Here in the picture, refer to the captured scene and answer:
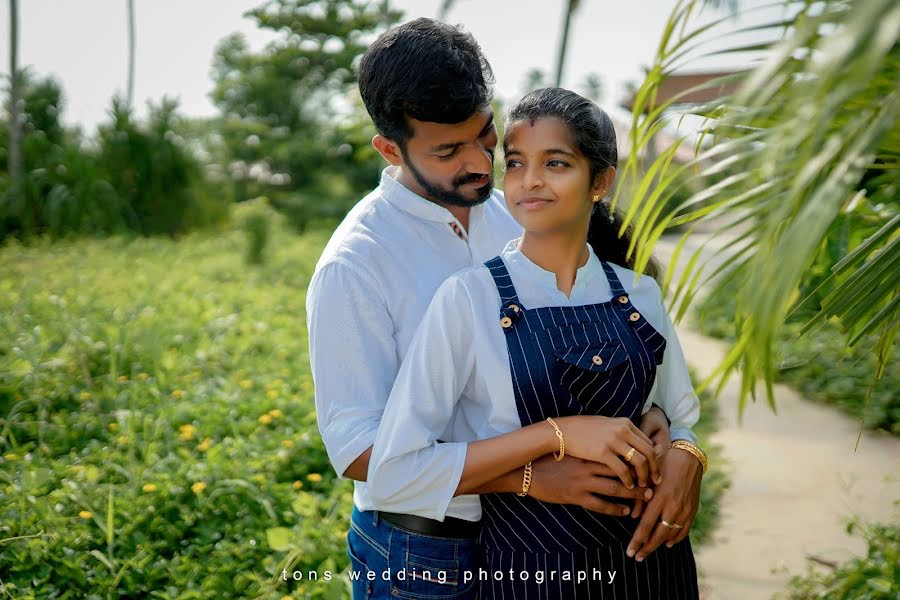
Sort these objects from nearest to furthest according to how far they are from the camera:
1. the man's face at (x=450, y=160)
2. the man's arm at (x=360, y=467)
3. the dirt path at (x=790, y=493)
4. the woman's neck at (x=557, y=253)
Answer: the man's arm at (x=360, y=467) → the woman's neck at (x=557, y=253) → the man's face at (x=450, y=160) → the dirt path at (x=790, y=493)

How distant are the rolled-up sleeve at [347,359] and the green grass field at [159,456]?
1005mm

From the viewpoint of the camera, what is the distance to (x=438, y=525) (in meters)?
1.61

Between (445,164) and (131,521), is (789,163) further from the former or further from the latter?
(131,521)

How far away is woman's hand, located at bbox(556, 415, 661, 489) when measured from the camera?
4.75 feet

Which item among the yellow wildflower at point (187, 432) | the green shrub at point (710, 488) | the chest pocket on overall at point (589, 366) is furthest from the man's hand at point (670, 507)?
the yellow wildflower at point (187, 432)

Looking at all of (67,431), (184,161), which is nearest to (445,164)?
(67,431)

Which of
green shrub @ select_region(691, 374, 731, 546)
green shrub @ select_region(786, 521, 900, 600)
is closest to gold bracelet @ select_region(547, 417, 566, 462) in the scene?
green shrub @ select_region(786, 521, 900, 600)

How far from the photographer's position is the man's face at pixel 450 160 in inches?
70.9

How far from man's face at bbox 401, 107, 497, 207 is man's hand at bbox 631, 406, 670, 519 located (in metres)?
0.60

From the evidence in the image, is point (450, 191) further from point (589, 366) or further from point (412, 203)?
point (589, 366)

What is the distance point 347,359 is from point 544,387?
0.38 m

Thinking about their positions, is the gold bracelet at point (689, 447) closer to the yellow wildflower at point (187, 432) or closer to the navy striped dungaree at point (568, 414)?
the navy striped dungaree at point (568, 414)

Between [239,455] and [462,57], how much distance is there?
2008 millimetres

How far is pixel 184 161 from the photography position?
12.0 meters
